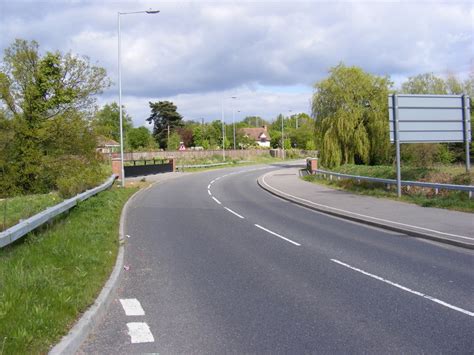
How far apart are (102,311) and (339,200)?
15594 mm

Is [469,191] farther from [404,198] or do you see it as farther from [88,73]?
[88,73]

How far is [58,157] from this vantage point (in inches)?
1032

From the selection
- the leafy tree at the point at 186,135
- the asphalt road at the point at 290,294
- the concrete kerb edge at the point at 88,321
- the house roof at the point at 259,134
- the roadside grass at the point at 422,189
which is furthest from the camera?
the house roof at the point at 259,134

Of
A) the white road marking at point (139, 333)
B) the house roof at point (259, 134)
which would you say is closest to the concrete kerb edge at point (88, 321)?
the white road marking at point (139, 333)

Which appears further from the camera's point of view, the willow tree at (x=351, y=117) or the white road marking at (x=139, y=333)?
the willow tree at (x=351, y=117)

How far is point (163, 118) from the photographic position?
399 feet

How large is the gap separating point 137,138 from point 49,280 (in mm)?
109185

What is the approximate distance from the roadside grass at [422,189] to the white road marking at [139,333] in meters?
12.7

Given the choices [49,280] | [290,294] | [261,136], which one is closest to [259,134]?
[261,136]

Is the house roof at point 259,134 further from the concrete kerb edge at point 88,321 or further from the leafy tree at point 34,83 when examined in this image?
the concrete kerb edge at point 88,321

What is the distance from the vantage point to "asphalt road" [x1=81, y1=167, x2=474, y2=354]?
203 inches

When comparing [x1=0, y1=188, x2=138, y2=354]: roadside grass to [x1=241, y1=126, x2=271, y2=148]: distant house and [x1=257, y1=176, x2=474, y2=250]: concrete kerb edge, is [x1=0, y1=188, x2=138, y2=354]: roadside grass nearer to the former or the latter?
[x1=257, y1=176, x2=474, y2=250]: concrete kerb edge

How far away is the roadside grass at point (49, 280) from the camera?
15.8 ft

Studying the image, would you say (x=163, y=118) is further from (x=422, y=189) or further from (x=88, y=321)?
(x=88, y=321)
